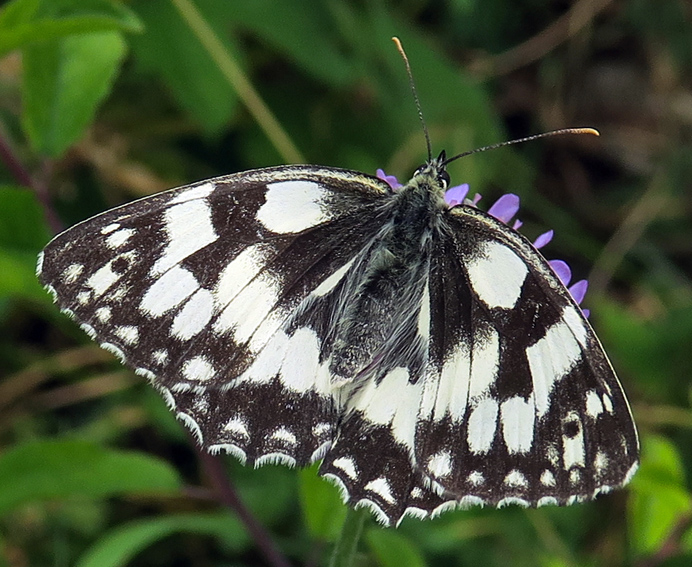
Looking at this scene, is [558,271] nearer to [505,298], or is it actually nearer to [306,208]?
[505,298]

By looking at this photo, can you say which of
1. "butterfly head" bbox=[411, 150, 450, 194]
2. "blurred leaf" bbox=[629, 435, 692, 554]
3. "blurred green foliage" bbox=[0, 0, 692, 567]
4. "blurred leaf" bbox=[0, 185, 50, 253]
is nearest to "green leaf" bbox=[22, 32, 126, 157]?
"blurred green foliage" bbox=[0, 0, 692, 567]

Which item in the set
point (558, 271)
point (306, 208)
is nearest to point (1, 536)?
point (306, 208)

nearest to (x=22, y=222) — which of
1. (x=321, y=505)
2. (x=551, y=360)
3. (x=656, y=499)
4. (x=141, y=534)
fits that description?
(x=141, y=534)

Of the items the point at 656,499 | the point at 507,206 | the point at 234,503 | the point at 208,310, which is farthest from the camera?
the point at 656,499

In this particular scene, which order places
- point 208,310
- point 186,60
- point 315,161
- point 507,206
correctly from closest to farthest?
point 208,310 < point 507,206 < point 186,60 < point 315,161

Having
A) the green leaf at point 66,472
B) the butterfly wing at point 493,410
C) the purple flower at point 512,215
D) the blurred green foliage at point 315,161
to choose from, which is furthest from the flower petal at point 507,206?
the green leaf at point 66,472

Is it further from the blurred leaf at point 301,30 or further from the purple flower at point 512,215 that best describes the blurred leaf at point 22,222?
the blurred leaf at point 301,30

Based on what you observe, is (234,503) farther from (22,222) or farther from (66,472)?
(22,222)
